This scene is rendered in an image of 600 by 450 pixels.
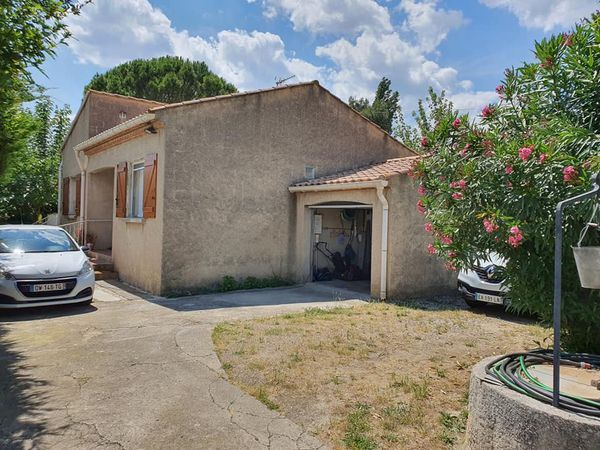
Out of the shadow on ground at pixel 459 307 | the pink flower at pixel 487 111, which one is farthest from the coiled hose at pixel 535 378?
the shadow on ground at pixel 459 307

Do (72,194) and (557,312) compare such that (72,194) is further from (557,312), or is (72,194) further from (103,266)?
(557,312)

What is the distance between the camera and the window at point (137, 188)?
35.6 feet

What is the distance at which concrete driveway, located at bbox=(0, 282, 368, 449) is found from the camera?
3.33 m

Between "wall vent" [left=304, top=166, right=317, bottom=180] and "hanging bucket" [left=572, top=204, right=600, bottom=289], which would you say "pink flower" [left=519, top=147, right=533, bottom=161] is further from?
"wall vent" [left=304, top=166, right=317, bottom=180]

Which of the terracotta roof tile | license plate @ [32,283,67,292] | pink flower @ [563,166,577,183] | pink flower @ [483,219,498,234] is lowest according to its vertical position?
license plate @ [32,283,67,292]

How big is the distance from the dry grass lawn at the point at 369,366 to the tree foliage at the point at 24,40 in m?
4.07

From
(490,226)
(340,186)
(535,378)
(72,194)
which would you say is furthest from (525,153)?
(72,194)

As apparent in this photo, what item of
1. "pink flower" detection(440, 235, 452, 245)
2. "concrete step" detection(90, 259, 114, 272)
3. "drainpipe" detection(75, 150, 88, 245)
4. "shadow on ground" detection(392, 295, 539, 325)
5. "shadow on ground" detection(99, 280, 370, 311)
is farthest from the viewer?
"drainpipe" detection(75, 150, 88, 245)

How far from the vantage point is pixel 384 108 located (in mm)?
33156

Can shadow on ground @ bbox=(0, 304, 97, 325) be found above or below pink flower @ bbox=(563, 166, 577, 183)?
below

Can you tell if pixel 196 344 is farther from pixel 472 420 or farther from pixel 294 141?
pixel 294 141

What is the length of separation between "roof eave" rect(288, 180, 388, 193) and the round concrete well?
6.68m

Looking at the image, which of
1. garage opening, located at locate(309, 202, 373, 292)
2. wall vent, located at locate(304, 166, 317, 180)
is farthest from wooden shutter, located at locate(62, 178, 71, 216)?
garage opening, located at locate(309, 202, 373, 292)

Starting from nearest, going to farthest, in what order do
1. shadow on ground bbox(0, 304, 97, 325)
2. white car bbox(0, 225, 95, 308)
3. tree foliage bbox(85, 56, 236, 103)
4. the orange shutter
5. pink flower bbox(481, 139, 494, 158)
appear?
1. pink flower bbox(481, 139, 494, 158)
2. white car bbox(0, 225, 95, 308)
3. shadow on ground bbox(0, 304, 97, 325)
4. the orange shutter
5. tree foliage bbox(85, 56, 236, 103)
